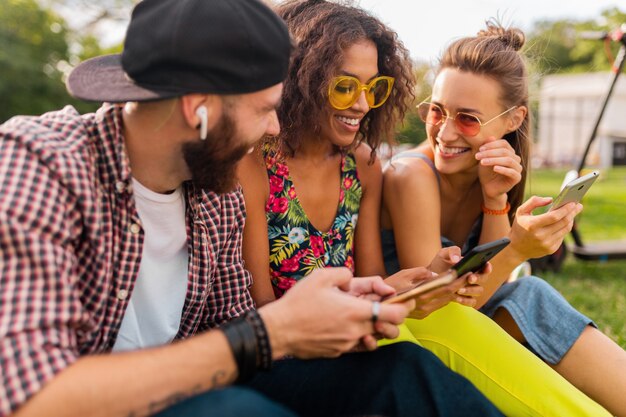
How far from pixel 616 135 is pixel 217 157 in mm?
Answer: 41029

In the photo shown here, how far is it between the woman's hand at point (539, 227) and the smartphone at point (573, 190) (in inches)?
1.3

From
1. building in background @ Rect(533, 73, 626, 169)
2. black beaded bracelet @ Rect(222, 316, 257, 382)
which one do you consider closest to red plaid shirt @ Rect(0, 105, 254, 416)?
black beaded bracelet @ Rect(222, 316, 257, 382)

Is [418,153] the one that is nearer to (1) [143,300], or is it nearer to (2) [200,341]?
(1) [143,300]

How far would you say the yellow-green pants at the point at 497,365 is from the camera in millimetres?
2361

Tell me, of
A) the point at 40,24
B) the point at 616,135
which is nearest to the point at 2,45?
the point at 40,24

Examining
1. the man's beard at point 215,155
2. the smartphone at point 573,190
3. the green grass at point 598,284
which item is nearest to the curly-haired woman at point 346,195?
the smartphone at point 573,190

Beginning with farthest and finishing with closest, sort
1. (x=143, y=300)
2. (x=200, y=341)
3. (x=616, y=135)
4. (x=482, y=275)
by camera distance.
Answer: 1. (x=616, y=135)
2. (x=482, y=275)
3. (x=143, y=300)
4. (x=200, y=341)

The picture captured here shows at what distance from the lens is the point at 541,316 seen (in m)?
2.94

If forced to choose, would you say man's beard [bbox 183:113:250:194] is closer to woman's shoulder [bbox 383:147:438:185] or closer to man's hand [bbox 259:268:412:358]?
man's hand [bbox 259:268:412:358]

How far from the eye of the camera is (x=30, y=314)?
57.8 inches

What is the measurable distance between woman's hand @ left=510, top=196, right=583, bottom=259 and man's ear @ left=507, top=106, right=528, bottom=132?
57 cm

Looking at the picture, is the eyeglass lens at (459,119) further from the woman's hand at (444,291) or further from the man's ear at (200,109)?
the man's ear at (200,109)

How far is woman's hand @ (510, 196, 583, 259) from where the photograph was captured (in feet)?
8.87

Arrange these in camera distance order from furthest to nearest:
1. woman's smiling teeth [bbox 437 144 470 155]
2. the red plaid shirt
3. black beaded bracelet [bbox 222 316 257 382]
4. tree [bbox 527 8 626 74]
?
1. tree [bbox 527 8 626 74]
2. woman's smiling teeth [bbox 437 144 470 155]
3. black beaded bracelet [bbox 222 316 257 382]
4. the red plaid shirt
